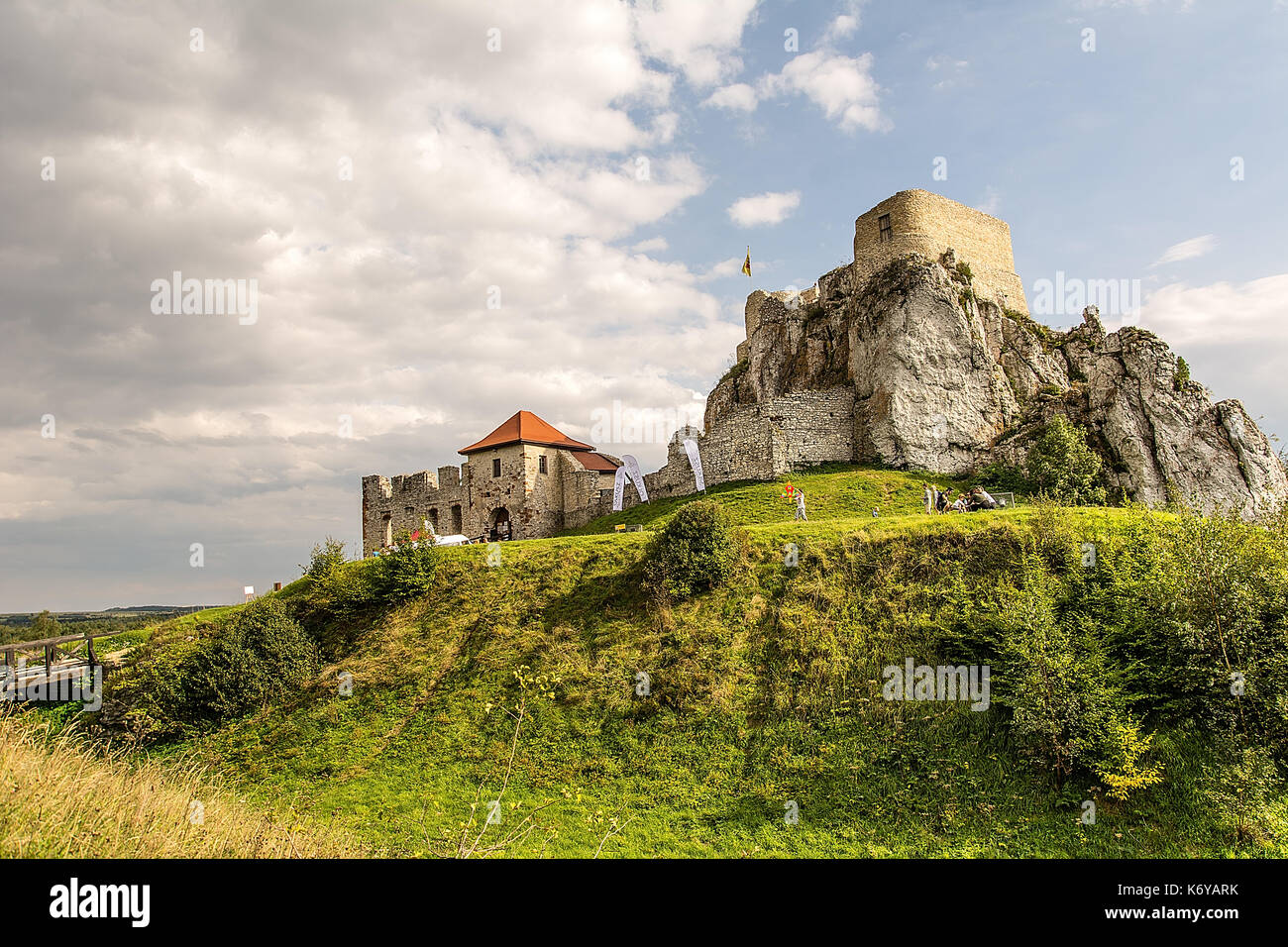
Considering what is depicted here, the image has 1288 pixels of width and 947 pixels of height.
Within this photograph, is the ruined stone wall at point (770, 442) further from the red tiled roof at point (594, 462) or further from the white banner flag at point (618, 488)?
the red tiled roof at point (594, 462)

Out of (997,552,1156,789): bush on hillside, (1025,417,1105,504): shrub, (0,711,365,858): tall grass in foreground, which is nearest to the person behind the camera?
(0,711,365,858): tall grass in foreground

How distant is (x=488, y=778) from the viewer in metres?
14.5

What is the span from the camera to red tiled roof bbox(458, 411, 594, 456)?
37750mm

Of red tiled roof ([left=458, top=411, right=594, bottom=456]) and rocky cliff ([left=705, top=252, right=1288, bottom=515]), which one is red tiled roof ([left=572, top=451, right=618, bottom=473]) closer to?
red tiled roof ([left=458, top=411, right=594, bottom=456])

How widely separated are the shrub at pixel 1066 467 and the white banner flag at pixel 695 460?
13513mm

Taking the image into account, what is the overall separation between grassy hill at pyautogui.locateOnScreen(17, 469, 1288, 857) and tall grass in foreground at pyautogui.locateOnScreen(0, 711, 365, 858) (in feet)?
12.5

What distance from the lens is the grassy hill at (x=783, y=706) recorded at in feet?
40.1

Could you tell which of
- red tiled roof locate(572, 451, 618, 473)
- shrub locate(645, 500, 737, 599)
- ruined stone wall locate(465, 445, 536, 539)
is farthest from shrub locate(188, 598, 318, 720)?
red tiled roof locate(572, 451, 618, 473)

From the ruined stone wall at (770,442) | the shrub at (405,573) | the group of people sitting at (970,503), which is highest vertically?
the ruined stone wall at (770,442)

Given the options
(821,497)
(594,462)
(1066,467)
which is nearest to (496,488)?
(594,462)

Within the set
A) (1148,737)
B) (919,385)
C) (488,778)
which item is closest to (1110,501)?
(919,385)

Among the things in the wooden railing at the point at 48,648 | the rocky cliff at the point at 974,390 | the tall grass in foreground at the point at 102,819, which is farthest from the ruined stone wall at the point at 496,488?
the tall grass in foreground at the point at 102,819
